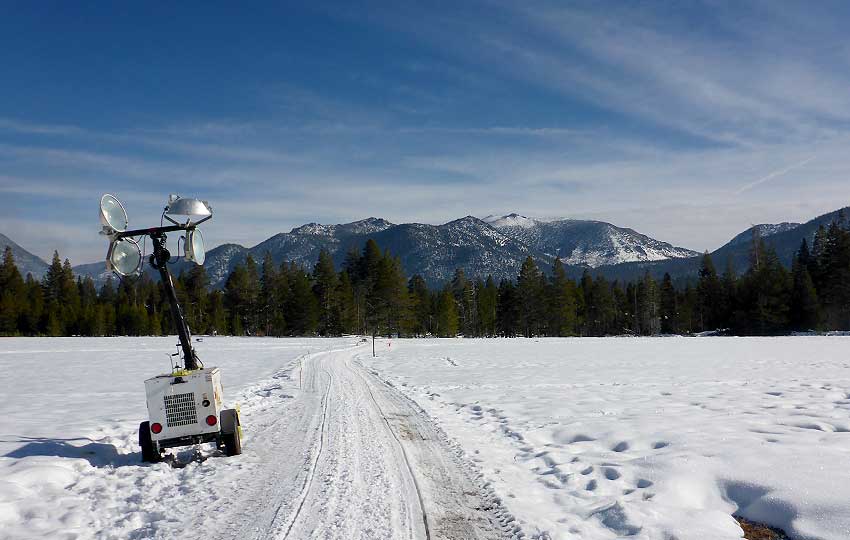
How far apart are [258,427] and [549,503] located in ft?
23.7

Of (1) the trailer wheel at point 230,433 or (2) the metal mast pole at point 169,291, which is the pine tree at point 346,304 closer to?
(2) the metal mast pole at point 169,291

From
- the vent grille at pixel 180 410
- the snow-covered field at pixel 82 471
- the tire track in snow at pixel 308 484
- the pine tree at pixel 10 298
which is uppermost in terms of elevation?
the pine tree at pixel 10 298

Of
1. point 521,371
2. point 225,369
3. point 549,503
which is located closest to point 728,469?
point 549,503

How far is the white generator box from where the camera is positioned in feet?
28.3

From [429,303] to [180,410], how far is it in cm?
8142

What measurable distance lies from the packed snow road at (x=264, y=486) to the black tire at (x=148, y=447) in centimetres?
15

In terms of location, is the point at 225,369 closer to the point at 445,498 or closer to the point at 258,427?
the point at 258,427

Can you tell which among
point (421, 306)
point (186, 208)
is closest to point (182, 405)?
point (186, 208)

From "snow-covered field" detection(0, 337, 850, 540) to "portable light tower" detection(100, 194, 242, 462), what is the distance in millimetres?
481

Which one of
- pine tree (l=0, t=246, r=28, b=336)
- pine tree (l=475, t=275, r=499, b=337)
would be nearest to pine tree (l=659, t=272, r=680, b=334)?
pine tree (l=475, t=275, r=499, b=337)

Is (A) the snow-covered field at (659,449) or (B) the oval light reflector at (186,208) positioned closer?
(A) the snow-covered field at (659,449)

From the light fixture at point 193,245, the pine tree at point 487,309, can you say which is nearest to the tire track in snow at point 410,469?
the light fixture at point 193,245

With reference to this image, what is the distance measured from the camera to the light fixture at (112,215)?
28.8 feet

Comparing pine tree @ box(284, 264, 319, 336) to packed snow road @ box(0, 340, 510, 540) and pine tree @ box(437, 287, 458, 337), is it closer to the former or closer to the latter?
pine tree @ box(437, 287, 458, 337)
